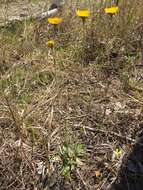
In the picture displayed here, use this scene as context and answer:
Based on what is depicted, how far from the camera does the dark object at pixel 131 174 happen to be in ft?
7.39

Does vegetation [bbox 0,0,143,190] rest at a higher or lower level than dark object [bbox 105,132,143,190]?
higher

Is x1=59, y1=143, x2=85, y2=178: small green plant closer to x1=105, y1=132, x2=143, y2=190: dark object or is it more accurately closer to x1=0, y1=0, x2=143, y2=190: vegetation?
x1=0, y1=0, x2=143, y2=190: vegetation

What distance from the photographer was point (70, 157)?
2.30m

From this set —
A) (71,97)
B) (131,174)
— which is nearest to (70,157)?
(131,174)

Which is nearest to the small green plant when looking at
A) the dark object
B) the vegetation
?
the vegetation

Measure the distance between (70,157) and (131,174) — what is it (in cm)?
34

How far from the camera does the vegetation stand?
2.29 metres

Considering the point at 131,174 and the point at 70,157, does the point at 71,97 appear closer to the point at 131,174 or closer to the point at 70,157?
the point at 70,157

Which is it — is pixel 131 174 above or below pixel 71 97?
below

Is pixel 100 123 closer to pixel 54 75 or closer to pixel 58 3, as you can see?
pixel 54 75

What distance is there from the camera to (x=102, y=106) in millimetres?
2648

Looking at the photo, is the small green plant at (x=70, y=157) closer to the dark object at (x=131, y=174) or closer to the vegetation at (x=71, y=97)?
the vegetation at (x=71, y=97)

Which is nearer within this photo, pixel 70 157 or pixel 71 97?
pixel 70 157

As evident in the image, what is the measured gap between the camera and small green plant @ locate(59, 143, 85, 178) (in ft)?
7.46
